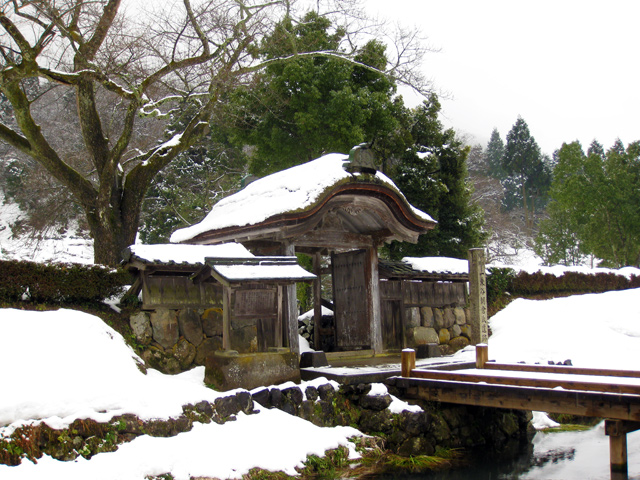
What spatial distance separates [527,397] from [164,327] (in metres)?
5.91

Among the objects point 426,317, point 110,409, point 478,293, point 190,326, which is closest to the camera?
point 110,409

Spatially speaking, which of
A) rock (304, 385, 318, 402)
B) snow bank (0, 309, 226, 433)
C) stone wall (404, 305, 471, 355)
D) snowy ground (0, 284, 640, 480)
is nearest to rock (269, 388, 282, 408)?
snowy ground (0, 284, 640, 480)

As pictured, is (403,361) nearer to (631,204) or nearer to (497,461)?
(497,461)

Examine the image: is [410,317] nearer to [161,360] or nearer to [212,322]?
[212,322]

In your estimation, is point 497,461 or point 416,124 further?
point 416,124

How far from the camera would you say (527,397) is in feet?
25.0

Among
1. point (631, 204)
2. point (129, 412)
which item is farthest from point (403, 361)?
point (631, 204)

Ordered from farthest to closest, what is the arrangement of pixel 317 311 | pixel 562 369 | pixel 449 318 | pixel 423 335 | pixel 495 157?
pixel 495 157 → pixel 449 318 → pixel 423 335 → pixel 317 311 → pixel 562 369

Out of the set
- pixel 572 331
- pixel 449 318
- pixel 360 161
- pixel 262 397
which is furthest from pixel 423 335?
pixel 262 397

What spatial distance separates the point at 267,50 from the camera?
1873cm

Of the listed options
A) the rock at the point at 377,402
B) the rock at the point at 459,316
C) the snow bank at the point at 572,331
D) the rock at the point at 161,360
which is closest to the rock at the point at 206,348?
the rock at the point at 161,360

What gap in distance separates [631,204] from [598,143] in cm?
2020

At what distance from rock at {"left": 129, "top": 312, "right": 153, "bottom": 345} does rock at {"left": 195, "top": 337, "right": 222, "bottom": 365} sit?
0.87 metres

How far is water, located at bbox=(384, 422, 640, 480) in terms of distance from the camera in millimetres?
7516
